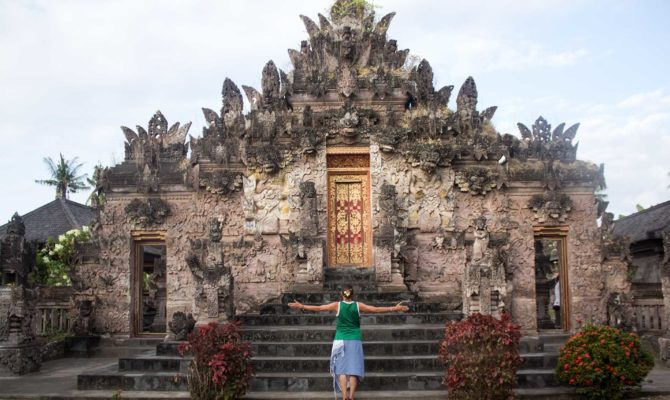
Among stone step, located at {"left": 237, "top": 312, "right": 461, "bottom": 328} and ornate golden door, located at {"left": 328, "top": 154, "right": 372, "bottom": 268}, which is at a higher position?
ornate golden door, located at {"left": 328, "top": 154, "right": 372, "bottom": 268}

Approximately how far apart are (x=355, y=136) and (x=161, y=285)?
9619 millimetres

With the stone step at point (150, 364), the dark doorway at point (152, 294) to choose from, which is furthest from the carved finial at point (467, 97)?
the stone step at point (150, 364)

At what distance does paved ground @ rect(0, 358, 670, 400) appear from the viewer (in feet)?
33.6

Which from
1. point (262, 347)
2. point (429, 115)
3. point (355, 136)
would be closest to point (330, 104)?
point (355, 136)

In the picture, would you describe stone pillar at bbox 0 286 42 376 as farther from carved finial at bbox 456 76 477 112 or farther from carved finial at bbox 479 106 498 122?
carved finial at bbox 479 106 498 122

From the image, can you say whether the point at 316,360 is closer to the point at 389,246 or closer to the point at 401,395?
the point at 401,395

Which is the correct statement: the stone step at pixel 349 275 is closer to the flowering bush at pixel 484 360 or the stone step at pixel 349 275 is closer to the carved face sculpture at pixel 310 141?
the carved face sculpture at pixel 310 141

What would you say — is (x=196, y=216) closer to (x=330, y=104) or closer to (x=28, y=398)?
(x=330, y=104)

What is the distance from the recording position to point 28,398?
33.6 feet

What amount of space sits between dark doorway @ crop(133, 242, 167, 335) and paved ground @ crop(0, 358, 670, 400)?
6.97 ft

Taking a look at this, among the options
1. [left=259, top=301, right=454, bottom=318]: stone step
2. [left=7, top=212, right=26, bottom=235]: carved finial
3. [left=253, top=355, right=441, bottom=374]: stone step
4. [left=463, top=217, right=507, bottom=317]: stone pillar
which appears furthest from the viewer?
[left=7, top=212, right=26, bottom=235]: carved finial

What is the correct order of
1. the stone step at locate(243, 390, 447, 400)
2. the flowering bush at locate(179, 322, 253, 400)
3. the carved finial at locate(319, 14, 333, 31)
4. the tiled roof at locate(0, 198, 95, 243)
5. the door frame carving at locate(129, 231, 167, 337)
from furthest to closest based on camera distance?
the tiled roof at locate(0, 198, 95, 243), the carved finial at locate(319, 14, 333, 31), the door frame carving at locate(129, 231, 167, 337), the stone step at locate(243, 390, 447, 400), the flowering bush at locate(179, 322, 253, 400)

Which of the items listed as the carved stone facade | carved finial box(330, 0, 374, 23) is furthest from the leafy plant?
the carved stone facade

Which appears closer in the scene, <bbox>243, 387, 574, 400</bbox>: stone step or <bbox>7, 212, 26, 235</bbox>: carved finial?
<bbox>243, 387, 574, 400</bbox>: stone step
